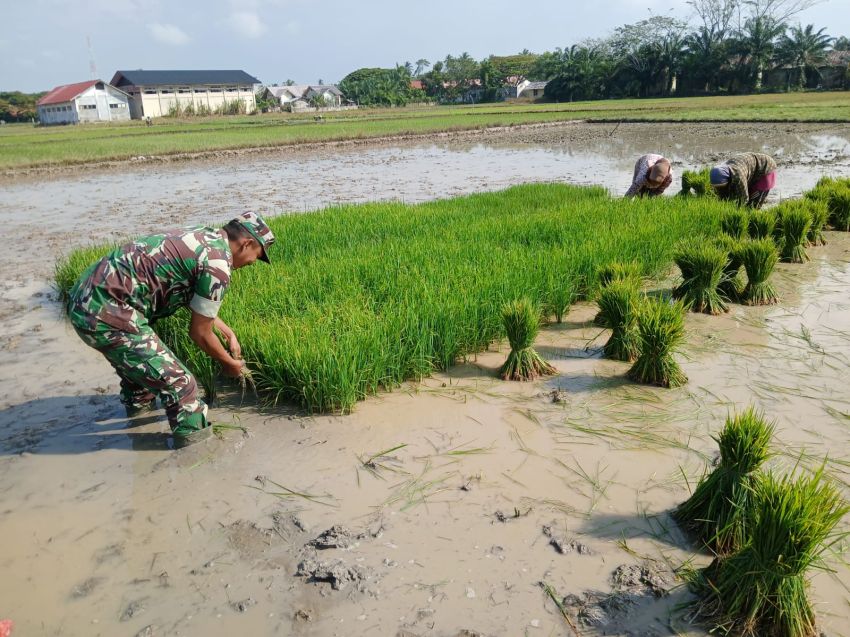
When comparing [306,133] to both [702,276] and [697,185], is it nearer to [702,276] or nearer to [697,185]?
[697,185]

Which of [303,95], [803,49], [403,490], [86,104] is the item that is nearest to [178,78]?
[86,104]

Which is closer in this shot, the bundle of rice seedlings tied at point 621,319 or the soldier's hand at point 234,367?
the soldier's hand at point 234,367

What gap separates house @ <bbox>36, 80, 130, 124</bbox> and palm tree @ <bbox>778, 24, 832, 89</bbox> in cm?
4588

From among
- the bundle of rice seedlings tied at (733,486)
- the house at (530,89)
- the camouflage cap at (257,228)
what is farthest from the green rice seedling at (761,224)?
the house at (530,89)

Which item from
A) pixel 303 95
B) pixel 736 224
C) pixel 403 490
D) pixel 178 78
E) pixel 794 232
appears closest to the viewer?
pixel 403 490

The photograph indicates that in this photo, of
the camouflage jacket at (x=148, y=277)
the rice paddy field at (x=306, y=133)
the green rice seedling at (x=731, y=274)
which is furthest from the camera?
the rice paddy field at (x=306, y=133)

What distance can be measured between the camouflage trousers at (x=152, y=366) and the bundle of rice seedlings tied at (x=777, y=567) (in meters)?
2.23

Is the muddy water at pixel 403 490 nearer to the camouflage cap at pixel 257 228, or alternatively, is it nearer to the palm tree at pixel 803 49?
the camouflage cap at pixel 257 228

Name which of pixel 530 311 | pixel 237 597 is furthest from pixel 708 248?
pixel 237 597

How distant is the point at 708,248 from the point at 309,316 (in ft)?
9.52

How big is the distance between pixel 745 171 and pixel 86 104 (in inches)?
1899

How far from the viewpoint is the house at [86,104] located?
140 ft

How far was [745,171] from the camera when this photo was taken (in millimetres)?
6387

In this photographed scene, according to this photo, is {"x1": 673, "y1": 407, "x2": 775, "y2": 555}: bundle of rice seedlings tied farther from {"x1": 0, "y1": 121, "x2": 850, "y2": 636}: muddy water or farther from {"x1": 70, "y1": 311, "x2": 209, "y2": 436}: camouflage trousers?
{"x1": 70, "y1": 311, "x2": 209, "y2": 436}: camouflage trousers
